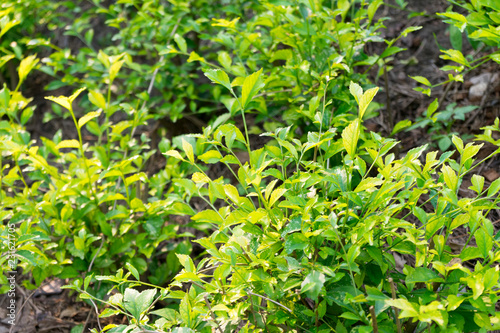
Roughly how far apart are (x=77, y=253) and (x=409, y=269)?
1.16m

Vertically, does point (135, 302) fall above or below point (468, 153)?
below

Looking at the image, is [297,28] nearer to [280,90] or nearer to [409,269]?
[280,90]

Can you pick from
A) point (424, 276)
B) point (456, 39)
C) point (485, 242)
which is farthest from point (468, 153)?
point (456, 39)

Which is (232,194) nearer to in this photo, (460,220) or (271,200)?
(271,200)

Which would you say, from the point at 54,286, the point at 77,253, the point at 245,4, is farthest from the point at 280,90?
the point at 54,286

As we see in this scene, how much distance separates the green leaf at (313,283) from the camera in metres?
0.93

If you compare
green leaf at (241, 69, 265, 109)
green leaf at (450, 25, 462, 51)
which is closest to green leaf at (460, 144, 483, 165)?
green leaf at (241, 69, 265, 109)

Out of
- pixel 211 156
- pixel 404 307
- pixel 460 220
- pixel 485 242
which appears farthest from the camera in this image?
pixel 211 156

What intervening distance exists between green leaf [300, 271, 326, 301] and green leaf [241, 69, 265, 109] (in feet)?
1.55

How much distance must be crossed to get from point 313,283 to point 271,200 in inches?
8.9

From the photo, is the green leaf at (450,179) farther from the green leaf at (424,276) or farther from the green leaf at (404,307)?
the green leaf at (404,307)

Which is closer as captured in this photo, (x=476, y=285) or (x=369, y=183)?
(x=476, y=285)

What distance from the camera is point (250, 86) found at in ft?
3.68

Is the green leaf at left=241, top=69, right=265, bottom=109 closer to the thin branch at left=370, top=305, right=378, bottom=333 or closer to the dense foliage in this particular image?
the dense foliage
